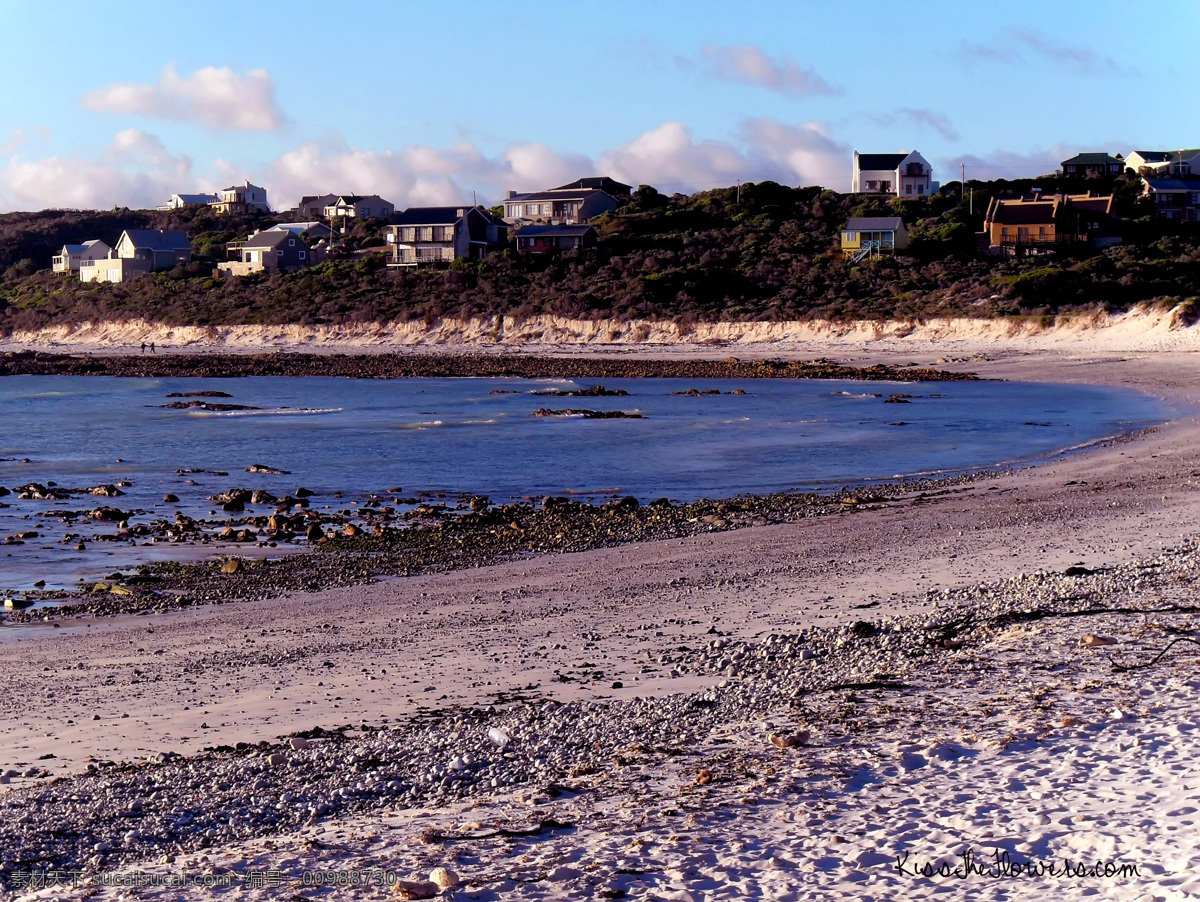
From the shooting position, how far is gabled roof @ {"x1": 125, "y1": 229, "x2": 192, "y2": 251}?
10888cm

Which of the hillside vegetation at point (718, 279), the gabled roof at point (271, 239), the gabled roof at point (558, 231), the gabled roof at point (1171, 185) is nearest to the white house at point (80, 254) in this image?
the hillside vegetation at point (718, 279)

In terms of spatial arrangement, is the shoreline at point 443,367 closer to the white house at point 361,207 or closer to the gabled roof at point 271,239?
the gabled roof at point 271,239

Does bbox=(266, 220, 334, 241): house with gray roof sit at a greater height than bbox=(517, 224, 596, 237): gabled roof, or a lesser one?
greater

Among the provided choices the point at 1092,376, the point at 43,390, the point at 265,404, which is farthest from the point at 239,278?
the point at 1092,376

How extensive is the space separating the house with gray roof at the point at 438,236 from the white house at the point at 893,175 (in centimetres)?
3404

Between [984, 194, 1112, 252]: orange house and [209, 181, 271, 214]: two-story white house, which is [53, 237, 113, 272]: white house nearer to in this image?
[209, 181, 271, 214]: two-story white house

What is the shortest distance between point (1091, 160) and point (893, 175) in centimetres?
1847

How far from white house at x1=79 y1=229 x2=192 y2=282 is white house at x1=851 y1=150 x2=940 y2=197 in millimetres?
61676

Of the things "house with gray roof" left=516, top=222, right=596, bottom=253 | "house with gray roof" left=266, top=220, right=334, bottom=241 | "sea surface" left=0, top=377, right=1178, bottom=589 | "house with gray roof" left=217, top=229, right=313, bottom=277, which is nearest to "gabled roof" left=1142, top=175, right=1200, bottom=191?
"house with gray roof" left=516, top=222, right=596, bottom=253

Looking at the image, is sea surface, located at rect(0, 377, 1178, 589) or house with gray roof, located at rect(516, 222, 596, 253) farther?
house with gray roof, located at rect(516, 222, 596, 253)

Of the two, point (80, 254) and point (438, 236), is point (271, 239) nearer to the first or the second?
point (438, 236)

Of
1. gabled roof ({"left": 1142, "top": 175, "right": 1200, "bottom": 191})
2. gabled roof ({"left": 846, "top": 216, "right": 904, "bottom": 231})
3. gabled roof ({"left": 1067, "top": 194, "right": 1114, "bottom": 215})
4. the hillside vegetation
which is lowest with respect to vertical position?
the hillside vegetation

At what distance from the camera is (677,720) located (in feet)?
25.1

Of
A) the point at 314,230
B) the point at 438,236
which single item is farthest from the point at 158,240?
the point at 438,236
